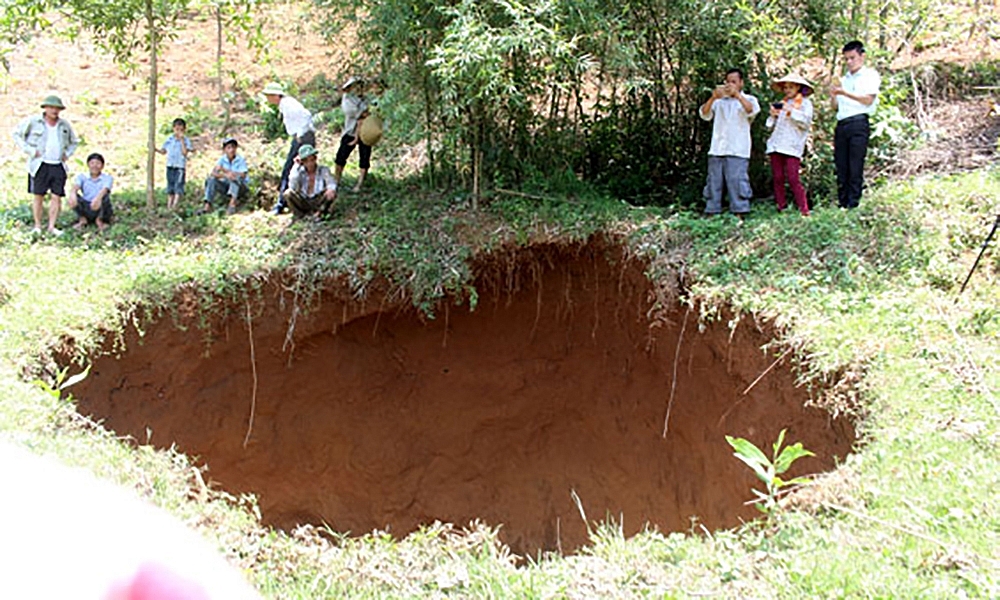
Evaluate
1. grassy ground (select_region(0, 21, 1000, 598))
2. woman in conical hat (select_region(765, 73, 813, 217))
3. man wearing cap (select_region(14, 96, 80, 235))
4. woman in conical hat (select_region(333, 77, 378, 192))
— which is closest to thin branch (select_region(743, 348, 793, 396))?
grassy ground (select_region(0, 21, 1000, 598))

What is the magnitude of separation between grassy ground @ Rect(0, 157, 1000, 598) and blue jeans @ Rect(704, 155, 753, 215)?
0.21 metres

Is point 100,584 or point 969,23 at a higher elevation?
point 969,23

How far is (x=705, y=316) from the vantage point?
7160 millimetres

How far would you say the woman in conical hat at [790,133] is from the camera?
793 cm

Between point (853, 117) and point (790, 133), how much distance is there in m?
0.52

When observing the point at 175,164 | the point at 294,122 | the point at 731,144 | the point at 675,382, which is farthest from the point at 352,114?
the point at 675,382

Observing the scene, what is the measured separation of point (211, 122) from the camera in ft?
39.7

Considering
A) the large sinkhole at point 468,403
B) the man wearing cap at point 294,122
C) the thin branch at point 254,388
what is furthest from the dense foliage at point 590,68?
the thin branch at point 254,388

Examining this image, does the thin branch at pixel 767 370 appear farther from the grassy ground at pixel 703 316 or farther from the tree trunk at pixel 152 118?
the tree trunk at pixel 152 118

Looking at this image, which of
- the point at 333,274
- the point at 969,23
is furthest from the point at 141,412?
the point at 969,23

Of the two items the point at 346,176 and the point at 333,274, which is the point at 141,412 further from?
the point at 346,176

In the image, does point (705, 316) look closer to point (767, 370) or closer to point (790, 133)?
point (767, 370)

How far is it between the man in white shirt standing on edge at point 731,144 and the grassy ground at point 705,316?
0.26 metres

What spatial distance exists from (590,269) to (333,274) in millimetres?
2347
